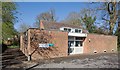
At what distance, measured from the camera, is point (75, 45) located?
2152 cm

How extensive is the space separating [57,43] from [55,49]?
76 cm

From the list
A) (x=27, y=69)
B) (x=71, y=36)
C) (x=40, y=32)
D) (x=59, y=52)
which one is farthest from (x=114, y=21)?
(x=27, y=69)

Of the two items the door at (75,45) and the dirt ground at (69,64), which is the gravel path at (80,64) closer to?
the dirt ground at (69,64)

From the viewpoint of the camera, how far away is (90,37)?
75.0 ft

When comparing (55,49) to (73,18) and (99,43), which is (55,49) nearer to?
(99,43)

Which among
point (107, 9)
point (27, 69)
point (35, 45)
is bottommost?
point (27, 69)

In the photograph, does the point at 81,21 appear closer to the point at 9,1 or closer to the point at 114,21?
the point at 114,21

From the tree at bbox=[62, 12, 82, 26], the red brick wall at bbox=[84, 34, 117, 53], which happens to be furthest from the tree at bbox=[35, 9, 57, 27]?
the red brick wall at bbox=[84, 34, 117, 53]

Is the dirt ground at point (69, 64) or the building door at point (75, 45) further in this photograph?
the building door at point (75, 45)

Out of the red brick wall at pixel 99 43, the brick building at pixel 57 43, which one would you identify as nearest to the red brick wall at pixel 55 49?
the brick building at pixel 57 43

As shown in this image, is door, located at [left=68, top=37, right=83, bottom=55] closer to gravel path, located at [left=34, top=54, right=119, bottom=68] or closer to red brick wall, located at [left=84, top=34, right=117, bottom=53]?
red brick wall, located at [left=84, top=34, right=117, bottom=53]

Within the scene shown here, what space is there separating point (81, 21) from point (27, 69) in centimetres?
3196

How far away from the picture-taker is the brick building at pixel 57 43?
50.9ft

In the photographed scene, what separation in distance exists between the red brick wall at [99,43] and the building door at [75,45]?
0.79 metres
